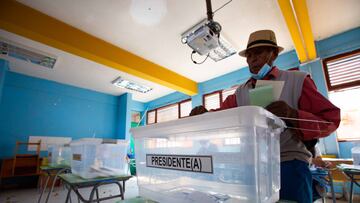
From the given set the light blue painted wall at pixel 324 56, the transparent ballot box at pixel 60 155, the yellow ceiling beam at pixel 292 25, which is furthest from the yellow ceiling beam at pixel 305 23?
the transparent ballot box at pixel 60 155

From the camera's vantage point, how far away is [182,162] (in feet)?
1.58

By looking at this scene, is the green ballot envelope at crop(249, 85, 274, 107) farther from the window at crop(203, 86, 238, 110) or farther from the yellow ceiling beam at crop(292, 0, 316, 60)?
the window at crop(203, 86, 238, 110)

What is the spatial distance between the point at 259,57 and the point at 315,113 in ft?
1.20

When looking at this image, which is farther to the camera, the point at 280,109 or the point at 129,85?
the point at 129,85

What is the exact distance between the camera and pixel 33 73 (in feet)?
14.7

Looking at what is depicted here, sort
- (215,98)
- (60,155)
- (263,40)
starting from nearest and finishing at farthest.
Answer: (263,40)
(60,155)
(215,98)

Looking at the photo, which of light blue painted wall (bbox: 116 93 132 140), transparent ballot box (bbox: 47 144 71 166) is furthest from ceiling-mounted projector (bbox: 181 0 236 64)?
light blue painted wall (bbox: 116 93 132 140)

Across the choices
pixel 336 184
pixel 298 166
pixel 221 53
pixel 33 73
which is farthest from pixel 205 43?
pixel 33 73

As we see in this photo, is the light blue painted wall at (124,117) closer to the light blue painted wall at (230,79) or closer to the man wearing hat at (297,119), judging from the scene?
the light blue painted wall at (230,79)

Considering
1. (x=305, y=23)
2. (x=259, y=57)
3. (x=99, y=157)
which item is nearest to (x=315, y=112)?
(x=259, y=57)

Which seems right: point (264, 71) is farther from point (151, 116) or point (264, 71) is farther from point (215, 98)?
point (151, 116)

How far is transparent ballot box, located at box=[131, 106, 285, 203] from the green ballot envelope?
0.28 feet

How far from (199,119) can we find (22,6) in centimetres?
314

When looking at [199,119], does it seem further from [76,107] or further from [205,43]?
[76,107]
